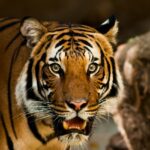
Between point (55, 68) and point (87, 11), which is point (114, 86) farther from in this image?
point (87, 11)

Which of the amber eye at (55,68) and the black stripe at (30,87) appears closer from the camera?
the amber eye at (55,68)

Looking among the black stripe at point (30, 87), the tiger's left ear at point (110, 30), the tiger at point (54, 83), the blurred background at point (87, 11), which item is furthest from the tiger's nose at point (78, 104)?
the blurred background at point (87, 11)

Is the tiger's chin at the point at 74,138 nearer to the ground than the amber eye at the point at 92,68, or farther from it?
nearer to the ground

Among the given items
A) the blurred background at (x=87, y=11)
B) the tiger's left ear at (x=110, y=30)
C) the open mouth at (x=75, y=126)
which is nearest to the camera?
the open mouth at (x=75, y=126)

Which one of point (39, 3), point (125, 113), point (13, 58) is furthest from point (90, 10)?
point (13, 58)

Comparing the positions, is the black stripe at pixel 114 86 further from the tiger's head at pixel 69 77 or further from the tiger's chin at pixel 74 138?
the tiger's chin at pixel 74 138

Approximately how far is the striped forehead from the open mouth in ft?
0.96

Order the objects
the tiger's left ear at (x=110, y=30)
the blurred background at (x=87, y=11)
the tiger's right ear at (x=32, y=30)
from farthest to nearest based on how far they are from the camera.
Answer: the blurred background at (x=87, y=11) < the tiger's left ear at (x=110, y=30) < the tiger's right ear at (x=32, y=30)

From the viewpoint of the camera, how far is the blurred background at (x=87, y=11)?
30.5 ft

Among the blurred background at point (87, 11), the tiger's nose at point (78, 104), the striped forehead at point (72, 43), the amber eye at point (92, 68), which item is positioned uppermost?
the blurred background at point (87, 11)

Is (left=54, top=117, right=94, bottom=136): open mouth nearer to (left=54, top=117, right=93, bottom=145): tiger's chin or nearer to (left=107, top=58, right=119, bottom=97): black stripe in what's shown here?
(left=54, top=117, right=93, bottom=145): tiger's chin

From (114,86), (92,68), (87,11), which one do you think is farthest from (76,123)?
(87,11)

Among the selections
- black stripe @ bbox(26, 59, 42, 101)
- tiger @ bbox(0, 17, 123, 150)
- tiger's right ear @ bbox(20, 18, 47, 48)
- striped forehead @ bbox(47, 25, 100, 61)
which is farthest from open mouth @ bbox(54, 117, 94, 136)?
tiger's right ear @ bbox(20, 18, 47, 48)

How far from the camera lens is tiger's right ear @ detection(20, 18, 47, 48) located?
3.21m
